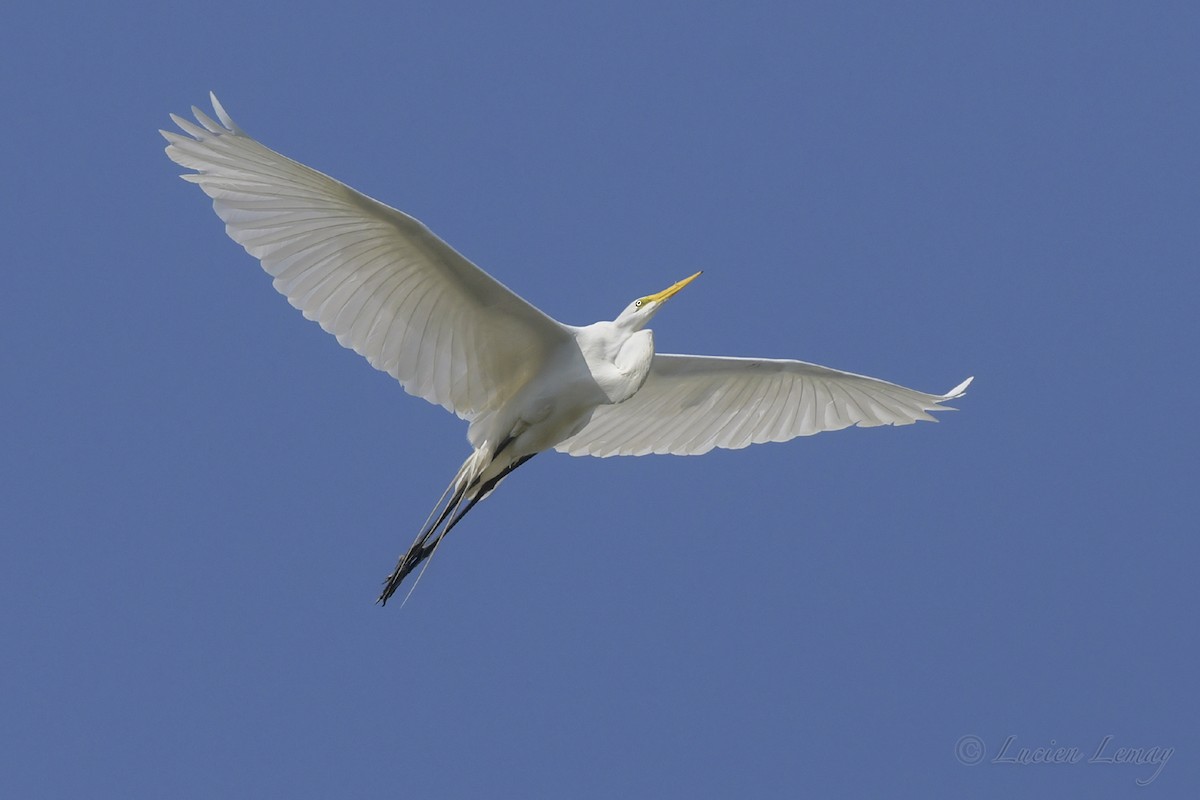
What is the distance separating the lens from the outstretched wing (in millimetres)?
8625

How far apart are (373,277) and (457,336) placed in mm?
614

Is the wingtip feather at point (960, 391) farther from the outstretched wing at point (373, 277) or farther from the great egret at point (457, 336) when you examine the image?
the outstretched wing at point (373, 277)

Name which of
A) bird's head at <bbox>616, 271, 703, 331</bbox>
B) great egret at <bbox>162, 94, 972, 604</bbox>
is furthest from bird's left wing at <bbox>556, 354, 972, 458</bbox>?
bird's head at <bbox>616, 271, 703, 331</bbox>

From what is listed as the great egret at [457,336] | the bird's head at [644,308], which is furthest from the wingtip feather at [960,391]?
the bird's head at [644,308]

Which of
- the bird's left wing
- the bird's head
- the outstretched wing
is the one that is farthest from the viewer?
the bird's left wing

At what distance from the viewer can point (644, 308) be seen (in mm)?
9562

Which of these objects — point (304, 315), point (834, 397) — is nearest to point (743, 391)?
point (834, 397)

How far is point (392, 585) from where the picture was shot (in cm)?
994

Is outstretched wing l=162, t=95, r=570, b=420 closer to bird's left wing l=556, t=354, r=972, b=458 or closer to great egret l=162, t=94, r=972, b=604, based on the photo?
great egret l=162, t=94, r=972, b=604

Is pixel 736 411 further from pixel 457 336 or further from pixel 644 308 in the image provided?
pixel 457 336

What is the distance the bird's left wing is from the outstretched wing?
3.97 ft

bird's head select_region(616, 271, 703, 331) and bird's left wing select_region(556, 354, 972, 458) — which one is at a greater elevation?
bird's head select_region(616, 271, 703, 331)

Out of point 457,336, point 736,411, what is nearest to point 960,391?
point 736,411

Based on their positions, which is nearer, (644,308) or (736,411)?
(644,308)
